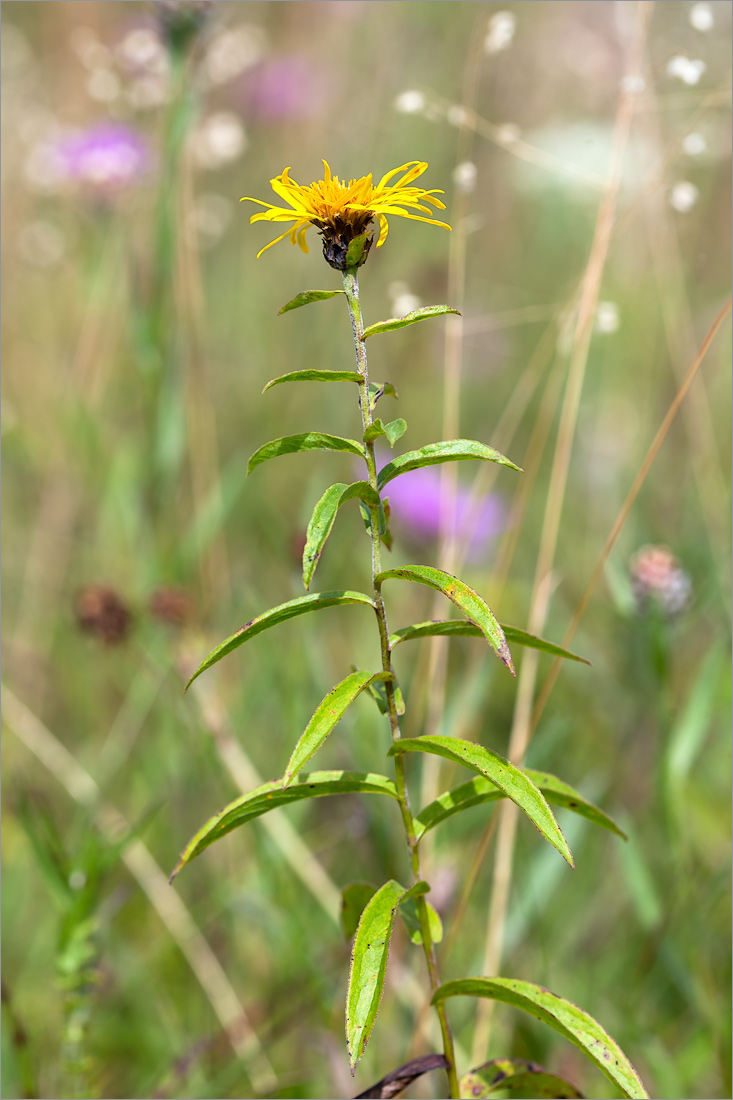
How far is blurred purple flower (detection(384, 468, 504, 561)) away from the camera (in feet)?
6.29

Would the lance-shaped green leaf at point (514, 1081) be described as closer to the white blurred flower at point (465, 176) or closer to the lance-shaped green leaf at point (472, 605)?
the lance-shaped green leaf at point (472, 605)

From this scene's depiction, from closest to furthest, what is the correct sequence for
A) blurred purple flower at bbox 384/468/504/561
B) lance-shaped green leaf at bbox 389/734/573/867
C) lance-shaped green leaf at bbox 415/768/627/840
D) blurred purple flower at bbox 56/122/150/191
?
1. lance-shaped green leaf at bbox 389/734/573/867
2. lance-shaped green leaf at bbox 415/768/627/840
3. blurred purple flower at bbox 384/468/504/561
4. blurred purple flower at bbox 56/122/150/191

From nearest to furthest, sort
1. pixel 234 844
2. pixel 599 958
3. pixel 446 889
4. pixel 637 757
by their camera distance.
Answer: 1. pixel 446 889
2. pixel 599 958
3. pixel 234 844
4. pixel 637 757

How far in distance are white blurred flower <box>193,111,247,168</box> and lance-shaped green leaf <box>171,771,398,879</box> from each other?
1.52 meters

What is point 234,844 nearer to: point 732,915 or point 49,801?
point 49,801

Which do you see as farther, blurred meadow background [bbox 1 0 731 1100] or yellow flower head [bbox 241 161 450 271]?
blurred meadow background [bbox 1 0 731 1100]

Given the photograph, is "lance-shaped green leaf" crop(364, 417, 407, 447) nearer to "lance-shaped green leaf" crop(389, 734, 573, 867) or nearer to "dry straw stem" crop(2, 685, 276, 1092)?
"lance-shaped green leaf" crop(389, 734, 573, 867)

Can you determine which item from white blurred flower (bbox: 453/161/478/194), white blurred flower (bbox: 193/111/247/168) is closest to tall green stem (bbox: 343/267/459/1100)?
white blurred flower (bbox: 453/161/478/194)

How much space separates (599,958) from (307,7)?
3.50 meters

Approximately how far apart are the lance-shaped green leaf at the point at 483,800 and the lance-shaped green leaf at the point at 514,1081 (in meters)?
0.18

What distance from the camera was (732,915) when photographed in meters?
1.37

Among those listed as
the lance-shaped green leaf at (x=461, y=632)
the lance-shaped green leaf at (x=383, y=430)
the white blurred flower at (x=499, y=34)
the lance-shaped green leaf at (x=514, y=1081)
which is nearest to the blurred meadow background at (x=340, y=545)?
the white blurred flower at (x=499, y=34)

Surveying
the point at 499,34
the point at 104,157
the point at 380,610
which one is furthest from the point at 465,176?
the point at 104,157

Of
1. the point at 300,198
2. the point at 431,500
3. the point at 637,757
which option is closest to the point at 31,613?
the point at 431,500
